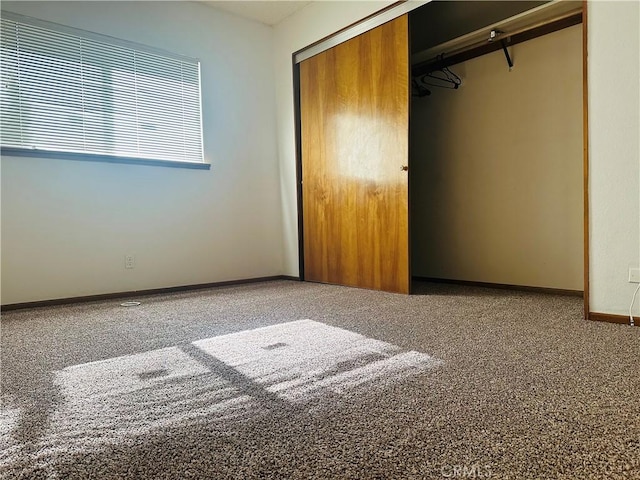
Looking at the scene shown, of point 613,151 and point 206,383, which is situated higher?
point 613,151

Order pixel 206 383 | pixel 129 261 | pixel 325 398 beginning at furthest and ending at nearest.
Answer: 1. pixel 129 261
2. pixel 206 383
3. pixel 325 398

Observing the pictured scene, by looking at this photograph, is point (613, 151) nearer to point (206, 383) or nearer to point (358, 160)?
point (358, 160)

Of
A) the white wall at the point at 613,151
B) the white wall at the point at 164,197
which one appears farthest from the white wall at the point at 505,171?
the white wall at the point at 164,197

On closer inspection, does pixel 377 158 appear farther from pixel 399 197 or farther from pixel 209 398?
pixel 209 398

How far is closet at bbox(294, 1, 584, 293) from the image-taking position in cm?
295

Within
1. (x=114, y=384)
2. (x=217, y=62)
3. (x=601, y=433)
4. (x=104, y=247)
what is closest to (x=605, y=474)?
(x=601, y=433)

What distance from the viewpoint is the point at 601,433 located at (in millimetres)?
974

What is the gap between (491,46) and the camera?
10.7 ft

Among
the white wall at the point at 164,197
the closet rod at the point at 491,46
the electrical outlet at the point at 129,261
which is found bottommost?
the electrical outlet at the point at 129,261

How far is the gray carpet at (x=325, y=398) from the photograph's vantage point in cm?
88

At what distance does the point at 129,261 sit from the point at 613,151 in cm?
301

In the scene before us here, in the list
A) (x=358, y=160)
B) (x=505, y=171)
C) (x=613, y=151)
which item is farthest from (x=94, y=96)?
(x=613, y=151)

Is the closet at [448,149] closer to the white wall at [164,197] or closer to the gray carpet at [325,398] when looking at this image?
the white wall at [164,197]

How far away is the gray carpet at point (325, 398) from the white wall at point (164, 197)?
749 mm
